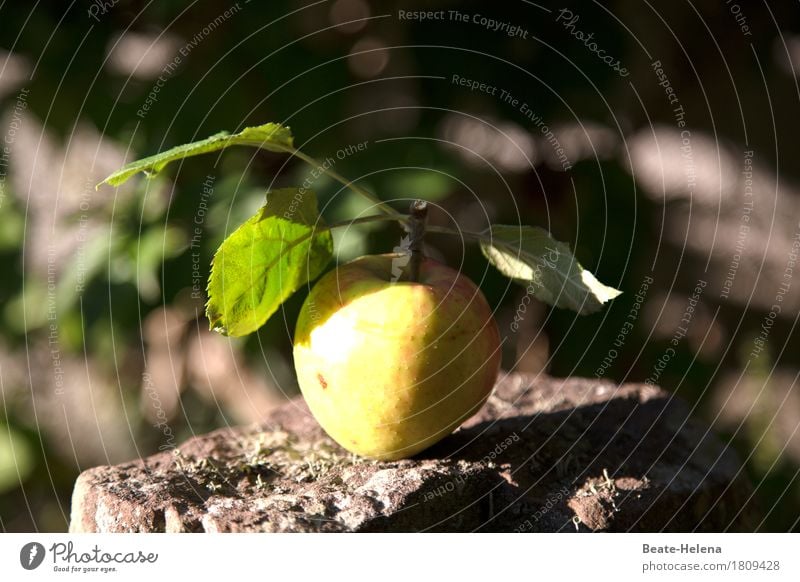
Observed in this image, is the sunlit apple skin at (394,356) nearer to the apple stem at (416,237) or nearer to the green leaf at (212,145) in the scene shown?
the apple stem at (416,237)

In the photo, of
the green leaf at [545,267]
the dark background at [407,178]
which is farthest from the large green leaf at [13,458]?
the green leaf at [545,267]

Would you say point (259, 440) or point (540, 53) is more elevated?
point (540, 53)

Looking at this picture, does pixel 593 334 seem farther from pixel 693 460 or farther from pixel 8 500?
pixel 8 500

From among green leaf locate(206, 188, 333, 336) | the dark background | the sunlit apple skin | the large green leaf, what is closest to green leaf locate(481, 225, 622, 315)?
the sunlit apple skin

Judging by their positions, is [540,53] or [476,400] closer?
[476,400]

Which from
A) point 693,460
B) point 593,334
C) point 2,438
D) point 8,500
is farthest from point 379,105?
point 8,500

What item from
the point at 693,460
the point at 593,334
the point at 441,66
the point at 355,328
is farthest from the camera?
the point at 593,334
